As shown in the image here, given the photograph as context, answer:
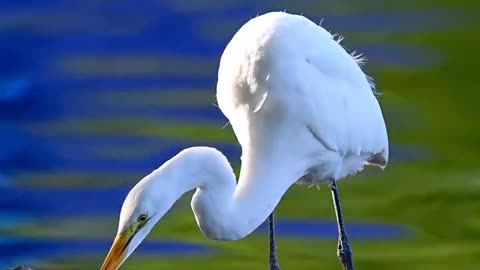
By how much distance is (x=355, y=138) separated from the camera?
3150 mm

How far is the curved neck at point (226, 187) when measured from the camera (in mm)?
2537

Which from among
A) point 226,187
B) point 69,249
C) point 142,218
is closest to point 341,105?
point 226,187

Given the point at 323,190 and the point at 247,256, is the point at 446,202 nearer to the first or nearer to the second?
the point at 323,190

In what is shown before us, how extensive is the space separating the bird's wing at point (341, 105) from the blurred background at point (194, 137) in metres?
1.62

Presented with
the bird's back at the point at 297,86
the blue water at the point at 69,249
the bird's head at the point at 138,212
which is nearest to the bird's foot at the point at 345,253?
the bird's back at the point at 297,86

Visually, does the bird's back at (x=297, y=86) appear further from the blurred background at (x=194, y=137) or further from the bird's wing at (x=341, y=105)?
the blurred background at (x=194, y=137)

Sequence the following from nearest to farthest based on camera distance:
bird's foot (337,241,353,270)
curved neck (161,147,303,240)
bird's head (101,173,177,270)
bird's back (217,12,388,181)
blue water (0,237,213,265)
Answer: bird's head (101,173,177,270)
curved neck (161,147,303,240)
bird's back (217,12,388,181)
bird's foot (337,241,353,270)
blue water (0,237,213,265)

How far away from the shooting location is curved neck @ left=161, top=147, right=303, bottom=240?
8.32ft

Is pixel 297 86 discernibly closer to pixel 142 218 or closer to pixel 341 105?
pixel 341 105

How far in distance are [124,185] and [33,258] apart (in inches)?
27.1

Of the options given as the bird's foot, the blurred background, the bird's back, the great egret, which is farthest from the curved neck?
the blurred background

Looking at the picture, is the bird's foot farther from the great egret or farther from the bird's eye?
the bird's eye

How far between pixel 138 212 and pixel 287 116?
0.68 m

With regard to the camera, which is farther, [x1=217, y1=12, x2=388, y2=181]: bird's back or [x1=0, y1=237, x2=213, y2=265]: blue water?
[x1=0, y1=237, x2=213, y2=265]: blue water
